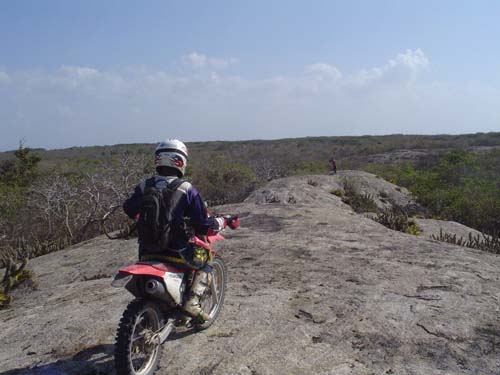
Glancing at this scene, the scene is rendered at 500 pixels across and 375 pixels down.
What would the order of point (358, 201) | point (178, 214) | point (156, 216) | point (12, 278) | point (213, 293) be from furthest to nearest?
point (358, 201), point (12, 278), point (213, 293), point (178, 214), point (156, 216)

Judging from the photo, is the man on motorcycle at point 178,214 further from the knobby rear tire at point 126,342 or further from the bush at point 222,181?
the bush at point 222,181

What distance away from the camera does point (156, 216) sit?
3633 mm

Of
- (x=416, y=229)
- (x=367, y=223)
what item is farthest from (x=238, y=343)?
(x=416, y=229)

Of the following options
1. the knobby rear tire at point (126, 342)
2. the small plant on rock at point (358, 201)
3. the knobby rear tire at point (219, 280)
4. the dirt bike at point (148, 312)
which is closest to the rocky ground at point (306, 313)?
the knobby rear tire at point (219, 280)

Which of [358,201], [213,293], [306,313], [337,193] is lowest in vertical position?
[358,201]

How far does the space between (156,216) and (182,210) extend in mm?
284

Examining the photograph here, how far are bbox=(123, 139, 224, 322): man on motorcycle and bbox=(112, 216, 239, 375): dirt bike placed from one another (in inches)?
3.2

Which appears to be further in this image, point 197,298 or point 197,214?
point 197,298

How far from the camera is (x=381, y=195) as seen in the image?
1847 centimetres

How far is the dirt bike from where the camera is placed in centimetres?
322

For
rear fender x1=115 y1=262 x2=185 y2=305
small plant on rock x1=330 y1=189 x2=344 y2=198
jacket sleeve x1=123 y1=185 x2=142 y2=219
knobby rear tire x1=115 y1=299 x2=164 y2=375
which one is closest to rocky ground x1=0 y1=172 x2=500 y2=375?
knobby rear tire x1=115 y1=299 x2=164 y2=375

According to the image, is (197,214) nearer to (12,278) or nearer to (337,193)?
(12,278)

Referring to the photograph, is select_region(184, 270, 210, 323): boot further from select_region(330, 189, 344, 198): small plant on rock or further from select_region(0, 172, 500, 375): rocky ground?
select_region(330, 189, 344, 198): small plant on rock

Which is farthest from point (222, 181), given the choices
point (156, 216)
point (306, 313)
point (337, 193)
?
point (156, 216)
